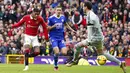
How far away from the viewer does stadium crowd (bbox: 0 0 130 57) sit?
31109 mm

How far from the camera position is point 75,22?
109 ft

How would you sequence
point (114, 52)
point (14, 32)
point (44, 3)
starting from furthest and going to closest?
point (44, 3) → point (14, 32) → point (114, 52)

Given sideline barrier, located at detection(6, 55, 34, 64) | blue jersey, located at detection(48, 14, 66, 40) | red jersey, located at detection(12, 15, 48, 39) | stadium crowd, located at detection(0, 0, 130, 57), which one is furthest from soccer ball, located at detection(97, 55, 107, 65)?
sideline barrier, located at detection(6, 55, 34, 64)

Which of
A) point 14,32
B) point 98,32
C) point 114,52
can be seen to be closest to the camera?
point 98,32

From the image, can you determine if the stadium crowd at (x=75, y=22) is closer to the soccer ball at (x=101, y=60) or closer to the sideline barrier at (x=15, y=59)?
the sideline barrier at (x=15, y=59)

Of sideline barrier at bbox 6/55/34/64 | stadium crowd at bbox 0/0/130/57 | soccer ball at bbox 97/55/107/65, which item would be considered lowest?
sideline barrier at bbox 6/55/34/64

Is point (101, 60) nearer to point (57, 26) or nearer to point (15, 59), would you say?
point (57, 26)

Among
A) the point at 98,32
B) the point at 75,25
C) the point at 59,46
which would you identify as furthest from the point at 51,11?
the point at 98,32

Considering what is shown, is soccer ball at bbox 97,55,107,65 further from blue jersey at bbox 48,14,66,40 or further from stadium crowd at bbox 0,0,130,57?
blue jersey at bbox 48,14,66,40

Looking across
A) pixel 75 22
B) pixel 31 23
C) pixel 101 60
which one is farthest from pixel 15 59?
pixel 31 23

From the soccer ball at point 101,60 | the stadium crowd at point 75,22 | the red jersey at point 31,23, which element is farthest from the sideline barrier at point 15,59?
the red jersey at point 31,23

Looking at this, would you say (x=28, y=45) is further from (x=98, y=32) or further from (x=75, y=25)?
(x=75, y=25)

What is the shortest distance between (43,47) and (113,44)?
13.7 feet

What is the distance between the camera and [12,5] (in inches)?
1430
